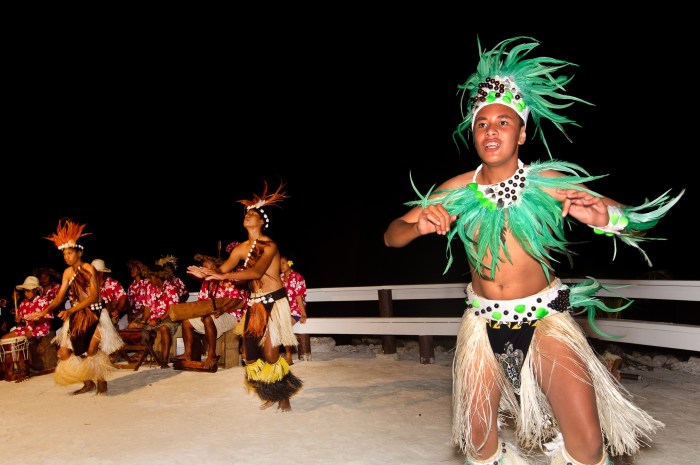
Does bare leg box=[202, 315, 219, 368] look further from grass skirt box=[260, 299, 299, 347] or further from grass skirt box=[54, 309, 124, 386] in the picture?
grass skirt box=[260, 299, 299, 347]

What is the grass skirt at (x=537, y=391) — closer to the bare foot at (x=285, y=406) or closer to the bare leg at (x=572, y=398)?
the bare leg at (x=572, y=398)

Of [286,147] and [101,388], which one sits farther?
[286,147]

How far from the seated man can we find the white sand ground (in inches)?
15.7

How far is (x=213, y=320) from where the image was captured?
21.9 ft

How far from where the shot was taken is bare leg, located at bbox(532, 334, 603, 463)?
2008 mm

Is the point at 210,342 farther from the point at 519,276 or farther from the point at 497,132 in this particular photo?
the point at 497,132

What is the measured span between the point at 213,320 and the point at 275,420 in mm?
2651

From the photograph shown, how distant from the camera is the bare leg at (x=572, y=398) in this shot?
201 cm

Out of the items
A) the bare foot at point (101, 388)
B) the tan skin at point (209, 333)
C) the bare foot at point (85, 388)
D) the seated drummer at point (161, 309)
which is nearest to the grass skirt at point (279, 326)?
the tan skin at point (209, 333)

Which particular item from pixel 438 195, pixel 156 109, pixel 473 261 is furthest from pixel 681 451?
pixel 156 109

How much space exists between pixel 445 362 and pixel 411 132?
11746 millimetres

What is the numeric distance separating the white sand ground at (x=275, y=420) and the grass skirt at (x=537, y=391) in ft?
3.15

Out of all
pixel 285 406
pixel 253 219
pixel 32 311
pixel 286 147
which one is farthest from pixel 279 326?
pixel 286 147

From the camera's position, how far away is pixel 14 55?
11.0 m
